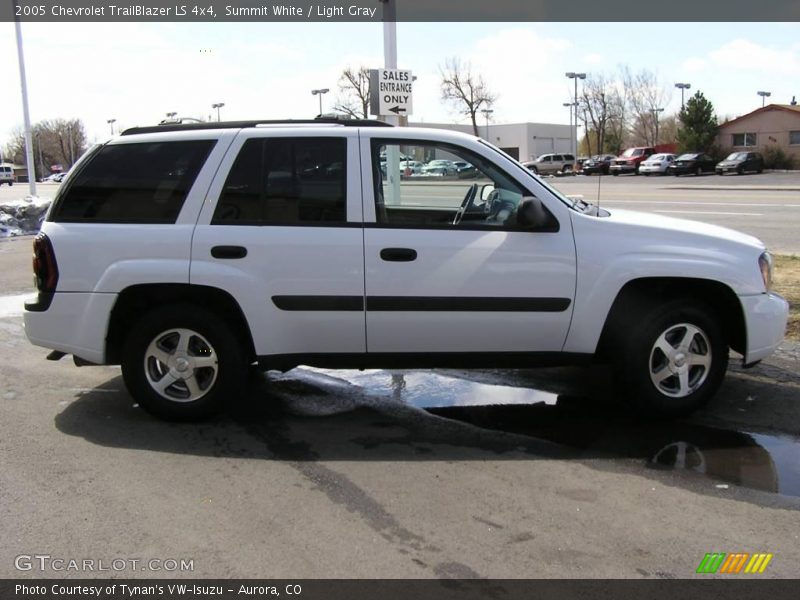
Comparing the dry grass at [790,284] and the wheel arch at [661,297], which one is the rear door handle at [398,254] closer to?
the wheel arch at [661,297]

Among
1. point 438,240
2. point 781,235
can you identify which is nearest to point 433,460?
point 438,240

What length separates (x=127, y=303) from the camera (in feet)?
15.4

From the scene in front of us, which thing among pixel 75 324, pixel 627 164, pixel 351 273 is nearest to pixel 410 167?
pixel 351 273

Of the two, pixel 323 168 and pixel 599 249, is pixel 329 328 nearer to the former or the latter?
pixel 323 168

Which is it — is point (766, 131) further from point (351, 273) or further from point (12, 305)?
point (351, 273)

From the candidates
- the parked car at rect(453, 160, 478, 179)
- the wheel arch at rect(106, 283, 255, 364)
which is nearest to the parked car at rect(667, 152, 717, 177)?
the parked car at rect(453, 160, 478, 179)

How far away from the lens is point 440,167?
498 centimetres

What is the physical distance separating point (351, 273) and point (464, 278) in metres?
0.73

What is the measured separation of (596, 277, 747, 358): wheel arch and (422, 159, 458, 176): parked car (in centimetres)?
139

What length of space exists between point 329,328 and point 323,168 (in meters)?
1.05

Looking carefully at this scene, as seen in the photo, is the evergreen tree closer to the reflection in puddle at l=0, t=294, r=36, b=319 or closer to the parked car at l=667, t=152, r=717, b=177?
the parked car at l=667, t=152, r=717, b=177

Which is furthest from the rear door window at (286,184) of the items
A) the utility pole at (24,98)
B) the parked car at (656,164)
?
the parked car at (656,164)

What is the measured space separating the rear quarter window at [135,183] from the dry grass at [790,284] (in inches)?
219
